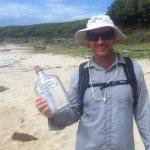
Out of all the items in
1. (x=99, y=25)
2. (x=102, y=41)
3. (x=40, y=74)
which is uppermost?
(x=99, y=25)

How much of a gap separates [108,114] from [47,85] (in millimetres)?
466

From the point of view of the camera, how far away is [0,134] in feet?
24.2

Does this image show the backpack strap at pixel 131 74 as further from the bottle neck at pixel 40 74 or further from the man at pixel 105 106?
the bottle neck at pixel 40 74

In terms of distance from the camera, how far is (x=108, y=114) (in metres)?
2.52

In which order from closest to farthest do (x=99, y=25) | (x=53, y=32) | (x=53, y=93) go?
1. (x=53, y=93)
2. (x=99, y=25)
3. (x=53, y=32)

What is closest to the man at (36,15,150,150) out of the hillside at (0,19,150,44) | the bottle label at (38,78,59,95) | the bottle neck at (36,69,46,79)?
the bottle label at (38,78,59,95)

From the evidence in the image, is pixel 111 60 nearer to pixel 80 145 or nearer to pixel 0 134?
pixel 80 145

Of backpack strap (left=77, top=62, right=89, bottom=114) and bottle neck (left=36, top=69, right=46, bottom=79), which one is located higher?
bottle neck (left=36, top=69, right=46, bottom=79)

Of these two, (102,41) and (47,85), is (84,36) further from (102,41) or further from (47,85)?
(47,85)

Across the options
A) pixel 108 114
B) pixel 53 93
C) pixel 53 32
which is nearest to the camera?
pixel 53 93

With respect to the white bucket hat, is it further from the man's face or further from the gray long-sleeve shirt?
the gray long-sleeve shirt

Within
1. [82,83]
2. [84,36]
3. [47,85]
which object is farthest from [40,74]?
[84,36]

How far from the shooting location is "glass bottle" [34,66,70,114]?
2395 millimetres

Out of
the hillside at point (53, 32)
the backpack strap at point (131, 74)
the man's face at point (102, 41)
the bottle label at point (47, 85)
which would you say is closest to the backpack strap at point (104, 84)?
the backpack strap at point (131, 74)
